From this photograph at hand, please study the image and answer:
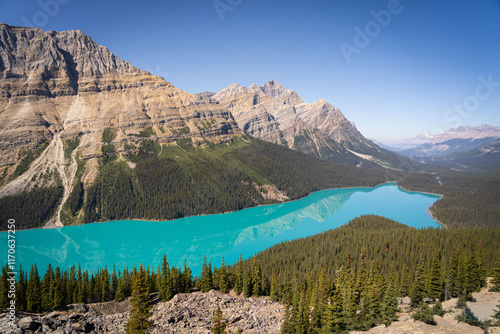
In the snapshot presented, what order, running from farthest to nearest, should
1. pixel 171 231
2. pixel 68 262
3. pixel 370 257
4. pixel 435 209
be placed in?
pixel 435 209
pixel 171 231
pixel 68 262
pixel 370 257

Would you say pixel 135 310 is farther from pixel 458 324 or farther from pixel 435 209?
pixel 435 209

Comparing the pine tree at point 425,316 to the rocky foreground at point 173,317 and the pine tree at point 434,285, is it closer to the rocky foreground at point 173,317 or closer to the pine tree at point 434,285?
the pine tree at point 434,285

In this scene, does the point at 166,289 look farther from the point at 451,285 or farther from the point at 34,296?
the point at 451,285

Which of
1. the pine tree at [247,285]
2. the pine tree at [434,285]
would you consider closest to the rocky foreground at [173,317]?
the pine tree at [247,285]

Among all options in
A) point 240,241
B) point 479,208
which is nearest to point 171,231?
point 240,241

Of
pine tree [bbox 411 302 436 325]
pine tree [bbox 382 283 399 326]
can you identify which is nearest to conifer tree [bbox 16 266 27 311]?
pine tree [bbox 382 283 399 326]

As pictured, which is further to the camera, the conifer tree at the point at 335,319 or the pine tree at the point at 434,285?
the pine tree at the point at 434,285

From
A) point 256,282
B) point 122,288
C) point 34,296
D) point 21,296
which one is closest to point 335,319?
point 256,282
